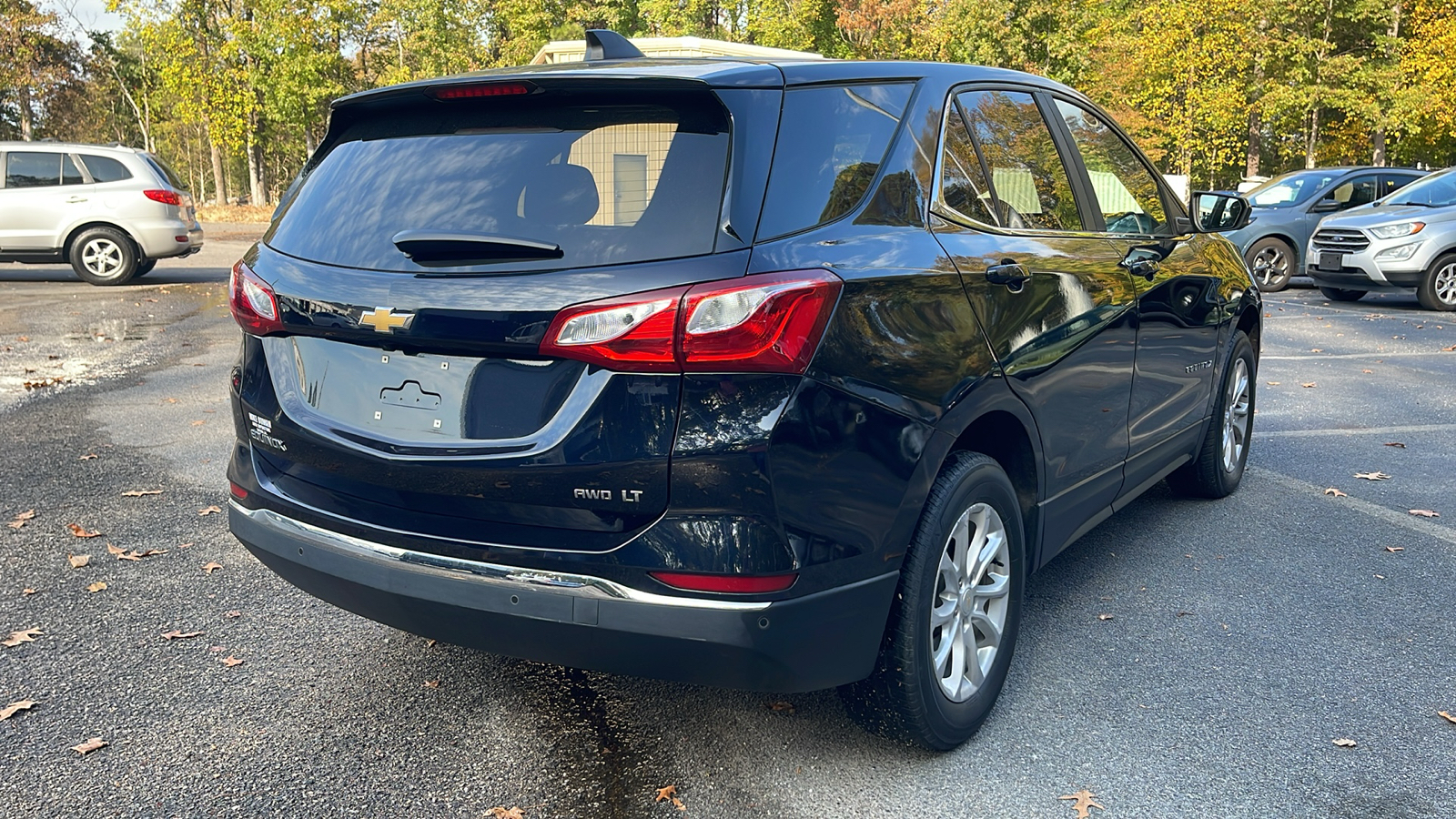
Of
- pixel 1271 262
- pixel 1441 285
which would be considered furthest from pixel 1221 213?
pixel 1271 262

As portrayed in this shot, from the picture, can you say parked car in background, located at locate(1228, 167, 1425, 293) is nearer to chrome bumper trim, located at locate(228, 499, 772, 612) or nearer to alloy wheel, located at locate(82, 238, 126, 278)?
alloy wheel, located at locate(82, 238, 126, 278)

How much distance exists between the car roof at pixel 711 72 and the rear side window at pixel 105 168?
46.3ft

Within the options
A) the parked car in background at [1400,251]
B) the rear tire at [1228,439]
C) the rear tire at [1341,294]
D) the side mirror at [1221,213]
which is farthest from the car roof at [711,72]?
the rear tire at [1341,294]

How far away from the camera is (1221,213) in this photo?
498cm

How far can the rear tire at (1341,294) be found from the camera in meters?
16.0

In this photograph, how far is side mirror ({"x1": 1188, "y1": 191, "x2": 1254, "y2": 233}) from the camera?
4.95 meters

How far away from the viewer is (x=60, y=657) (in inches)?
143

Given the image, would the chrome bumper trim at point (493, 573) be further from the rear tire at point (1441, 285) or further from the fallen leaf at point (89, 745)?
the rear tire at point (1441, 285)

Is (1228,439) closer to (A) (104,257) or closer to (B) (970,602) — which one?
(B) (970,602)

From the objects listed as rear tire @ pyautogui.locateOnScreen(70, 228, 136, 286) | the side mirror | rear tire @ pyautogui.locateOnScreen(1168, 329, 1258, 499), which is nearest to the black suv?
the side mirror

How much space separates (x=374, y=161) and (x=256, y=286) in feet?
1.46

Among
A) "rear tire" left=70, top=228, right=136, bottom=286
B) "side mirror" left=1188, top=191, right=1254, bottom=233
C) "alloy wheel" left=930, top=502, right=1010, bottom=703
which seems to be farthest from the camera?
"rear tire" left=70, top=228, right=136, bottom=286

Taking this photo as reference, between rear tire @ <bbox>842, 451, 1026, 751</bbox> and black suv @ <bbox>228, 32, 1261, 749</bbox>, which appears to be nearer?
black suv @ <bbox>228, 32, 1261, 749</bbox>

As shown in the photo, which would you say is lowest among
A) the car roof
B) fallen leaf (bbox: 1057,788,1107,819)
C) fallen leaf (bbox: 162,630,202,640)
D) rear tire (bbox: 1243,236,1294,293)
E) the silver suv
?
fallen leaf (bbox: 1057,788,1107,819)
